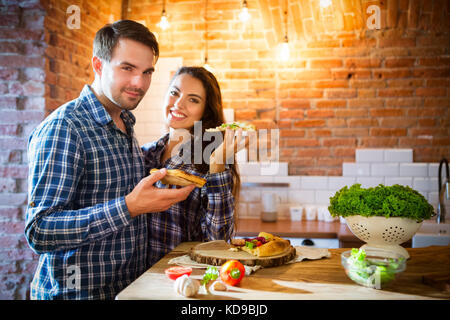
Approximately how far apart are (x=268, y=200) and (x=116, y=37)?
2302 mm

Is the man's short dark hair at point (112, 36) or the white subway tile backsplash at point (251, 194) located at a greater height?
the man's short dark hair at point (112, 36)

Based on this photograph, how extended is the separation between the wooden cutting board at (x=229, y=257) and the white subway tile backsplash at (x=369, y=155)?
230 cm

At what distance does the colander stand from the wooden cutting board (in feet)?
0.98

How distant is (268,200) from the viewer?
11.9ft

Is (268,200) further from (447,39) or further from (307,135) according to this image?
(447,39)

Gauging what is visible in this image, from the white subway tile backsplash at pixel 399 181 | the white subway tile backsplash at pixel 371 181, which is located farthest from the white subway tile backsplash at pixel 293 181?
the white subway tile backsplash at pixel 399 181

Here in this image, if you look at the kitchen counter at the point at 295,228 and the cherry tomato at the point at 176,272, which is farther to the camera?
the kitchen counter at the point at 295,228

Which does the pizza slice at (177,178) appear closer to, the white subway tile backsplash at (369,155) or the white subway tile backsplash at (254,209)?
the white subway tile backsplash at (254,209)

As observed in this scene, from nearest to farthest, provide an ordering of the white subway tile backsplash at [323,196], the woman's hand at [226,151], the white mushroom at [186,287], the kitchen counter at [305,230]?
the white mushroom at [186,287]
the woman's hand at [226,151]
the kitchen counter at [305,230]
the white subway tile backsplash at [323,196]

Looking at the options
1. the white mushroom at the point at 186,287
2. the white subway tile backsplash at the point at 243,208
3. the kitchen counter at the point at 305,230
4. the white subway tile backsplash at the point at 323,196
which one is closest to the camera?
the white mushroom at the point at 186,287

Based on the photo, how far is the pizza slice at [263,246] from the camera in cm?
154

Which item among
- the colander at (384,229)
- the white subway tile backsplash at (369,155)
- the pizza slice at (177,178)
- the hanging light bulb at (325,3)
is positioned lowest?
the colander at (384,229)

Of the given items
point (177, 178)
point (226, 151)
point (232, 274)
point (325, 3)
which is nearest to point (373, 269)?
point (232, 274)
